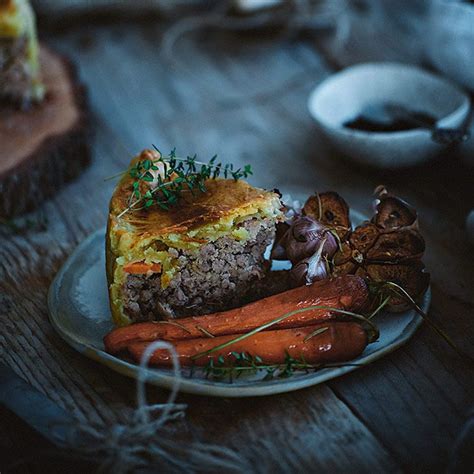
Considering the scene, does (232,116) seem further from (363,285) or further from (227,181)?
(363,285)

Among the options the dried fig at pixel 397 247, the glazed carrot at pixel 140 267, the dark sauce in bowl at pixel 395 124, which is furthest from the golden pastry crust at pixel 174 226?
the dark sauce in bowl at pixel 395 124

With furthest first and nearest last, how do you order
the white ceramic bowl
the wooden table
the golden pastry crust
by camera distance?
the white ceramic bowl → the golden pastry crust → the wooden table

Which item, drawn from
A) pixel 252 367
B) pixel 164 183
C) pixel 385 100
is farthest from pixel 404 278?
pixel 385 100

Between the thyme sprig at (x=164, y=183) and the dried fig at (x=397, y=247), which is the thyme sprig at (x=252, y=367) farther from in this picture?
the thyme sprig at (x=164, y=183)

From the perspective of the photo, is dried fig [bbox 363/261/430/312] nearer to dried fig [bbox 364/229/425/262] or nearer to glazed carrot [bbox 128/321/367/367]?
dried fig [bbox 364/229/425/262]

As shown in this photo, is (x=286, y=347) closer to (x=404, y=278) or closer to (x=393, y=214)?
(x=404, y=278)

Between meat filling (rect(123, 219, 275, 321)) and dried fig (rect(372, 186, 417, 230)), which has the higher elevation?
meat filling (rect(123, 219, 275, 321))

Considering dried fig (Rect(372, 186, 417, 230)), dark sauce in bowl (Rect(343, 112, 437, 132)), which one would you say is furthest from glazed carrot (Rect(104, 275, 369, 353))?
dark sauce in bowl (Rect(343, 112, 437, 132))
